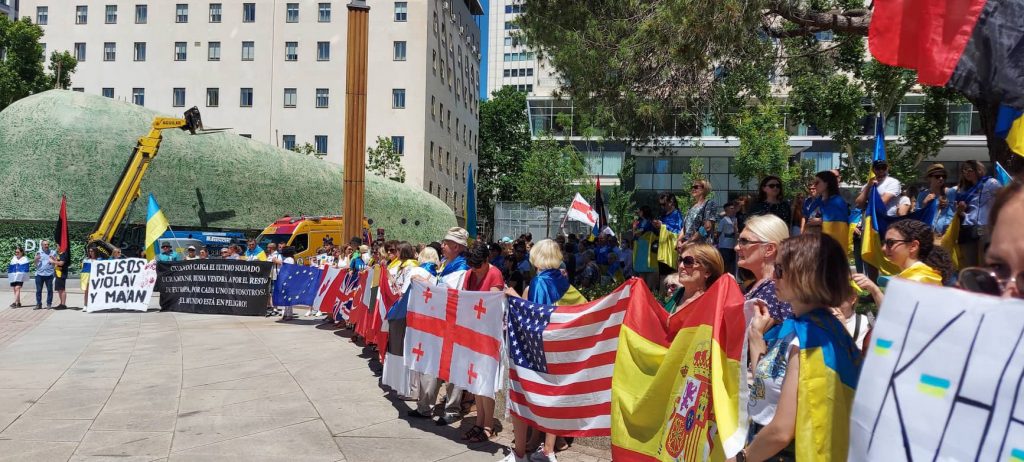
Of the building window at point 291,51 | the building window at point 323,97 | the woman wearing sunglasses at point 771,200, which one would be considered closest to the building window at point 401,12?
the building window at point 323,97

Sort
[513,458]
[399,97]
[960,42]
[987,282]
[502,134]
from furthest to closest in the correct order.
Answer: [502,134]
[399,97]
[513,458]
[960,42]
[987,282]

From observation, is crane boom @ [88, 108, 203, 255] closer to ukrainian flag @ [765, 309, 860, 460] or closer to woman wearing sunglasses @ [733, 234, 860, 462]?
woman wearing sunglasses @ [733, 234, 860, 462]

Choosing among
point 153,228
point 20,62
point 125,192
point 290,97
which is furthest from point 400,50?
point 153,228

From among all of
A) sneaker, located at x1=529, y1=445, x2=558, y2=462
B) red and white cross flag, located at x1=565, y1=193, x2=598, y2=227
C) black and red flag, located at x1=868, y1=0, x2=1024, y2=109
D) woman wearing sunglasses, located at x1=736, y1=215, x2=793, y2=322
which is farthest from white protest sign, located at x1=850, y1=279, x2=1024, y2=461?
red and white cross flag, located at x1=565, y1=193, x2=598, y2=227

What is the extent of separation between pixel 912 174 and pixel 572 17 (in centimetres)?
2297

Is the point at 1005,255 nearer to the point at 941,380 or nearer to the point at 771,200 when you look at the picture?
the point at 941,380

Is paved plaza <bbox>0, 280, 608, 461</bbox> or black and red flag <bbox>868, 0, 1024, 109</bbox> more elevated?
black and red flag <bbox>868, 0, 1024, 109</bbox>

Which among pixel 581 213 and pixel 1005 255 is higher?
pixel 581 213

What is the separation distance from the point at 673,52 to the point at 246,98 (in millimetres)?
52344

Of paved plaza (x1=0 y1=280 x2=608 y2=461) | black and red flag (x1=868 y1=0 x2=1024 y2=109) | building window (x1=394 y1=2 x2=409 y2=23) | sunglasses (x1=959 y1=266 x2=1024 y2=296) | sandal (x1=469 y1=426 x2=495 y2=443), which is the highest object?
building window (x1=394 y1=2 x2=409 y2=23)

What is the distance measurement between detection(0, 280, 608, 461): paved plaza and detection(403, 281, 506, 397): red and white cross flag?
0.60 metres

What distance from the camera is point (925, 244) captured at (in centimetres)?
441

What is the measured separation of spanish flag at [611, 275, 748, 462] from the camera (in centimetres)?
371

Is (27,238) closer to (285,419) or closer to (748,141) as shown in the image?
(285,419)
